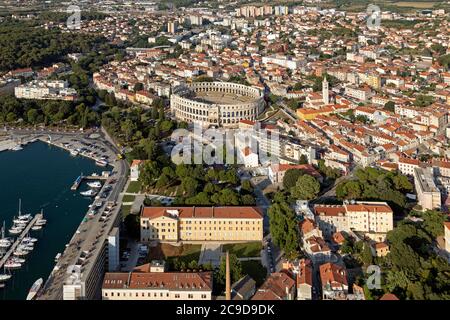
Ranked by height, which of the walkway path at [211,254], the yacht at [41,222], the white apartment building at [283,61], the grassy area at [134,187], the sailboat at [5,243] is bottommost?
the walkway path at [211,254]

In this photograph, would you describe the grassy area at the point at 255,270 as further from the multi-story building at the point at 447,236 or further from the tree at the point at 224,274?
the multi-story building at the point at 447,236

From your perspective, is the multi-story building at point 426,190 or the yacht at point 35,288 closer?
the yacht at point 35,288

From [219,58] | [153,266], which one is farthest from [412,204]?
[219,58]

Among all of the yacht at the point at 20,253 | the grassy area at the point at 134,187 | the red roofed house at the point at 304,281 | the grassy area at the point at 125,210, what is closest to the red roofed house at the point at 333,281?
the red roofed house at the point at 304,281

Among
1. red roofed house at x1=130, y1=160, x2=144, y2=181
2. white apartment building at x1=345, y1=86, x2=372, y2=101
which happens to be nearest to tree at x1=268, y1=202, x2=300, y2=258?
red roofed house at x1=130, y1=160, x2=144, y2=181

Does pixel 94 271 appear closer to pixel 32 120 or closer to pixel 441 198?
pixel 441 198

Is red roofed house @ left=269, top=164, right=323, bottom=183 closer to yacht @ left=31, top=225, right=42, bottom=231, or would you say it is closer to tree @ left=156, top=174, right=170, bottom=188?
tree @ left=156, top=174, right=170, bottom=188

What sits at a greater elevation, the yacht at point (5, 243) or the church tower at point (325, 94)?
the church tower at point (325, 94)
